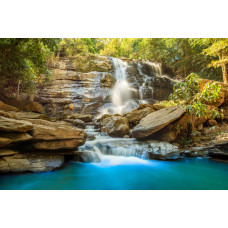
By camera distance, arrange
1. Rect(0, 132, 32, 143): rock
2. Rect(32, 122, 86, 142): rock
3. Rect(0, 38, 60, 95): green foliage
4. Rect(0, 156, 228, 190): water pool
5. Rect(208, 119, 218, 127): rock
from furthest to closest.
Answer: Rect(208, 119, 218, 127): rock → Rect(0, 38, 60, 95): green foliage → Rect(32, 122, 86, 142): rock → Rect(0, 132, 32, 143): rock → Rect(0, 156, 228, 190): water pool

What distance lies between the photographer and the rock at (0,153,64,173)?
103 inches

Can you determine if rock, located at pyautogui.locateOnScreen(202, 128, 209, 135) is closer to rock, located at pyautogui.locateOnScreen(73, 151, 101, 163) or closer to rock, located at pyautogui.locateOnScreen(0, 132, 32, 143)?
rock, located at pyautogui.locateOnScreen(73, 151, 101, 163)

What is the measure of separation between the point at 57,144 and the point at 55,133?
0.25m

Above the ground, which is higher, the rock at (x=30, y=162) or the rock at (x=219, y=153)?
the rock at (x=30, y=162)

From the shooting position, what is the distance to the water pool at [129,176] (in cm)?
236

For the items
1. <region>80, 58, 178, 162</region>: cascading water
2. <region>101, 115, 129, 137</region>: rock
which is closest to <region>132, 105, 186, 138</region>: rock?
<region>80, 58, 178, 162</region>: cascading water

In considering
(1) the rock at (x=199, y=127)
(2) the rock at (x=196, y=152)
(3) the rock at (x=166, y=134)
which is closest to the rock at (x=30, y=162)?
(3) the rock at (x=166, y=134)

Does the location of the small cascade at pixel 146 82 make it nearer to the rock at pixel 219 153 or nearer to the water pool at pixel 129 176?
the rock at pixel 219 153

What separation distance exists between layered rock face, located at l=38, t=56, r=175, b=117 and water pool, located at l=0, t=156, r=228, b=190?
5879 millimetres

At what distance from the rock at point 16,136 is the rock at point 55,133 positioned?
150 millimetres

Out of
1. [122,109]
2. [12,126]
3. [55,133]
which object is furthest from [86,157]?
[122,109]
